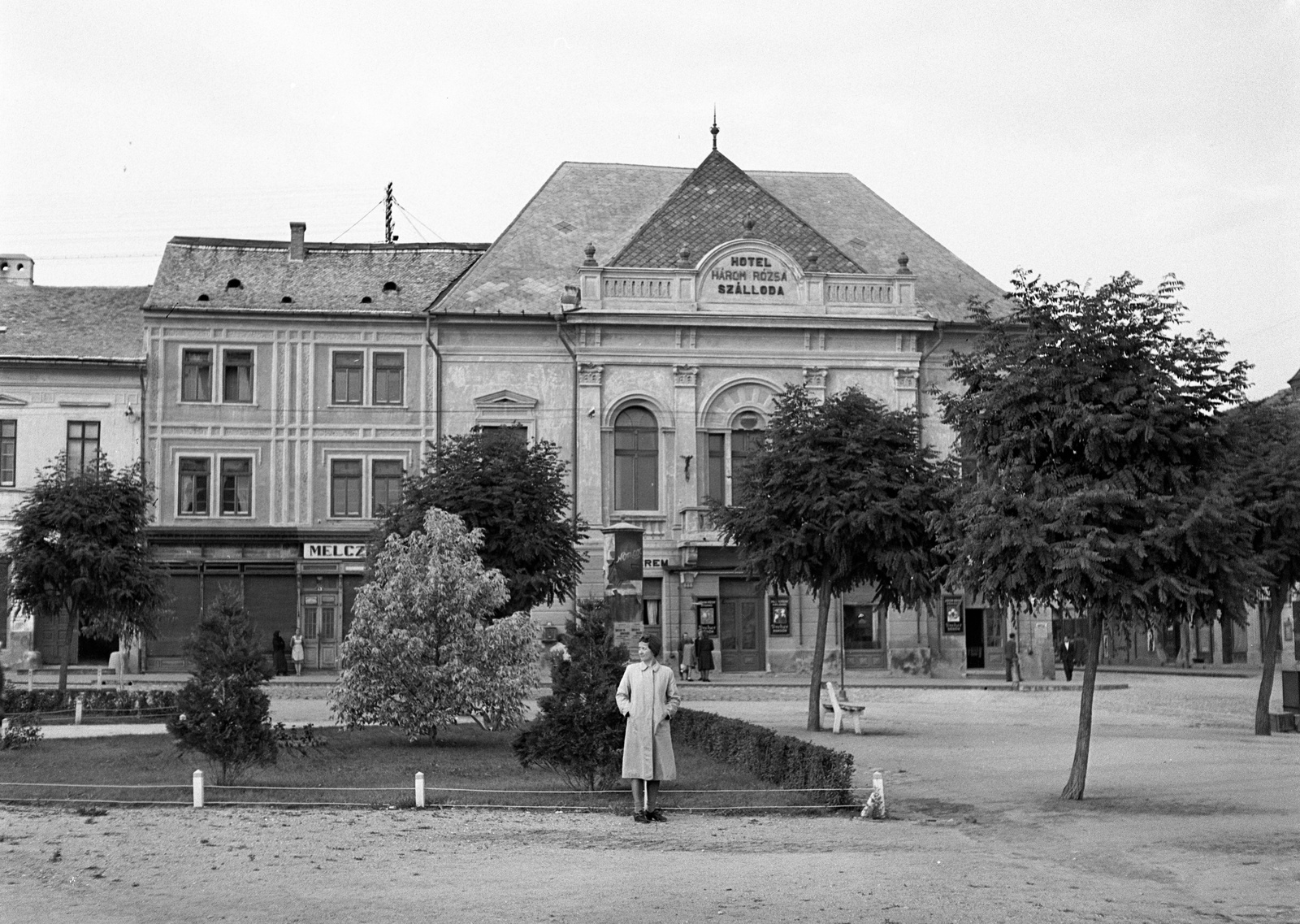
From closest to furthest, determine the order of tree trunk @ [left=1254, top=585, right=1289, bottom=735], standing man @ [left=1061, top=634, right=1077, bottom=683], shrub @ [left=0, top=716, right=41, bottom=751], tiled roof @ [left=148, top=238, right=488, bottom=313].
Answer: shrub @ [left=0, top=716, right=41, bottom=751]
tree trunk @ [left=1254, top=585, right=1289, bottom=735]
standing man @ [left=1061, top=634, right=1077, bottom=683]
tiled roof @ [left=148, top=238, right=488, bottom=313]

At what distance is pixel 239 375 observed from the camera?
160ft

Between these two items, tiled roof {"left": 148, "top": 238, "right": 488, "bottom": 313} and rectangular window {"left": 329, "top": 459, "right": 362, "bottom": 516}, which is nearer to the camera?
rectangular window {"left": 329, "top": 459, "right": 362, "bottom": 516}

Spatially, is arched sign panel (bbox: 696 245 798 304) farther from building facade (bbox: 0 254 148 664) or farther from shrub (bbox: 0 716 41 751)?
shrub (bbox: 0 716 41 751)

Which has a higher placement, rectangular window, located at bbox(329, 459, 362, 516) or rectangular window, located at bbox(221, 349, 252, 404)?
rectangular window, located at bbox(221, 349, 252, 404)

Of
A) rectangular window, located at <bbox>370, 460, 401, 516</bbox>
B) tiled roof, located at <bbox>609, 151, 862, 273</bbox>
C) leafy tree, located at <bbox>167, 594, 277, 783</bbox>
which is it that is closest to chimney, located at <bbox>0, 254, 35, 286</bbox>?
rectangular window, located at <bbox>370, 460, 401, 516</bbox>

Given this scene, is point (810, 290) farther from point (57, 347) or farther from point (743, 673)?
point (57, 347)

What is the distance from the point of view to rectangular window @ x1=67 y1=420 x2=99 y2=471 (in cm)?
4747

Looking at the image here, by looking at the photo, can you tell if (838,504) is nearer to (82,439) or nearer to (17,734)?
(17,734)

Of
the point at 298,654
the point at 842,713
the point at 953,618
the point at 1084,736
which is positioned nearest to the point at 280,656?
the point at 298,654

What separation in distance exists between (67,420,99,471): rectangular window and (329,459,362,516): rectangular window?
6863mm

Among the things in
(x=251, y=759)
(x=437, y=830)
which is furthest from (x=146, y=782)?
(x=437, y=830)

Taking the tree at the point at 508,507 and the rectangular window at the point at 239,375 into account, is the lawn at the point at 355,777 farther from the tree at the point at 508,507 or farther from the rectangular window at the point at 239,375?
the rectangular window at the point at 239,375

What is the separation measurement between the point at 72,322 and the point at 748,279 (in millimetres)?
A: 20593

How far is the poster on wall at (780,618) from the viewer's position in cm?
4891
